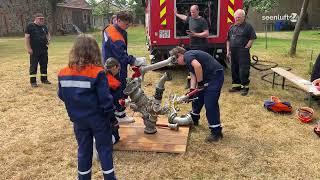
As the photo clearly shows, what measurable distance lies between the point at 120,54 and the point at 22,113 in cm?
283

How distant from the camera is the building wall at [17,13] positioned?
34.3m

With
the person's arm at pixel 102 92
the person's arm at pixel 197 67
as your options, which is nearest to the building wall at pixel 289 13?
the person's arm at pixel 197 67

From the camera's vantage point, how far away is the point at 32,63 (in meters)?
9.24

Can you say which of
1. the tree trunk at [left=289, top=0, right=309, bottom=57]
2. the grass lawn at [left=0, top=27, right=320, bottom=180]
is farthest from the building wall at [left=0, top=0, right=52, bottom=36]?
the grass lawn at [left=0, top=27, right=320, bottom=180]

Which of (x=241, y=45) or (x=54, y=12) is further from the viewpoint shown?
(x=54, y=12)

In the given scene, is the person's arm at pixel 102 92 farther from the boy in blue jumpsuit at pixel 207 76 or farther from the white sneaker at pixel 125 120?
the white sneaker at pixel 125 120

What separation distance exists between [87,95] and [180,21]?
6536 mm

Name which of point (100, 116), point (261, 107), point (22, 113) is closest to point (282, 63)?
point (261, 107)

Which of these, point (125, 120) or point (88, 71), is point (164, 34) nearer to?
point (125, 120)

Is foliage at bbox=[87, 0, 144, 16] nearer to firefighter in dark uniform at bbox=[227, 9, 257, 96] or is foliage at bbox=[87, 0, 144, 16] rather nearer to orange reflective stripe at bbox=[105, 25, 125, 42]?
firefighter in dark uniform at bbox=[227, 9, 257, 96]

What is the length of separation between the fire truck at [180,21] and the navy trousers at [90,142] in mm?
5679

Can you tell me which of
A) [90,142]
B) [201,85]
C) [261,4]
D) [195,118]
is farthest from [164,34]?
[261,4]

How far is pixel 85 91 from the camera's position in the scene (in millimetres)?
3570

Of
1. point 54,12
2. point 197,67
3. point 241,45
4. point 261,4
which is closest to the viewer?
point 197,67
